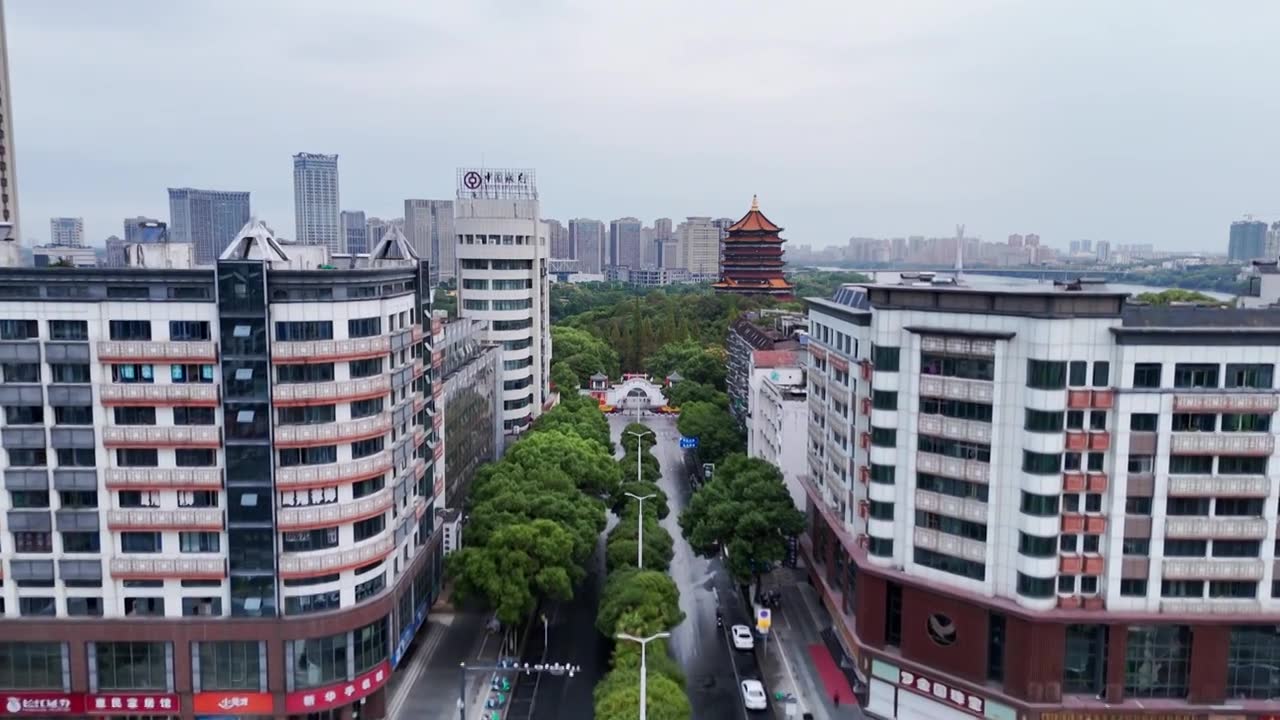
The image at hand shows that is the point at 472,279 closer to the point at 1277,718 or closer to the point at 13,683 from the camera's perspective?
the point at 13,683

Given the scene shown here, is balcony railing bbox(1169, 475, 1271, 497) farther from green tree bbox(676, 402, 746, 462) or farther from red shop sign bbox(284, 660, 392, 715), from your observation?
green tree bbox(676, 402, 746, 462)

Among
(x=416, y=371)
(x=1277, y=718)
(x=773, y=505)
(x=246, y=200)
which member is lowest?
(x=1277, y=718)

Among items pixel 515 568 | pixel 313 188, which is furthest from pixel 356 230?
pixel 515 568

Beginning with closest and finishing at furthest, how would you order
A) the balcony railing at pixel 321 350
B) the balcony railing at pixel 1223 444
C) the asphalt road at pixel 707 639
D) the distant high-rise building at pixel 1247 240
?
the balcony railing at pixel 1223 444 < the balcony railing at pixel 321 350 < the asphalt road at pixel 707 639 < the distant high-rise building at pixel 1247 240

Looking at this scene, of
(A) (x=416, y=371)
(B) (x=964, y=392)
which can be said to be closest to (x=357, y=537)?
(A) (x=416, y=371)

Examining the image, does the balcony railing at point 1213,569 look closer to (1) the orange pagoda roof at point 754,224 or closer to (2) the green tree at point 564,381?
(2) the green tree at point 564,381

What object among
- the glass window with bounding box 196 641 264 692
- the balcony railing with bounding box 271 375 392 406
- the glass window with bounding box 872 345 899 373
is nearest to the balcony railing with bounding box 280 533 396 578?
the glass window with bounding box 196 641 264 692

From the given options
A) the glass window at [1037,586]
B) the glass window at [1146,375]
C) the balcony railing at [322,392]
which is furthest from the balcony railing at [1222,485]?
the balcony railing at [322,392]

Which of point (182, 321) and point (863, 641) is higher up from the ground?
point (182, 321)
